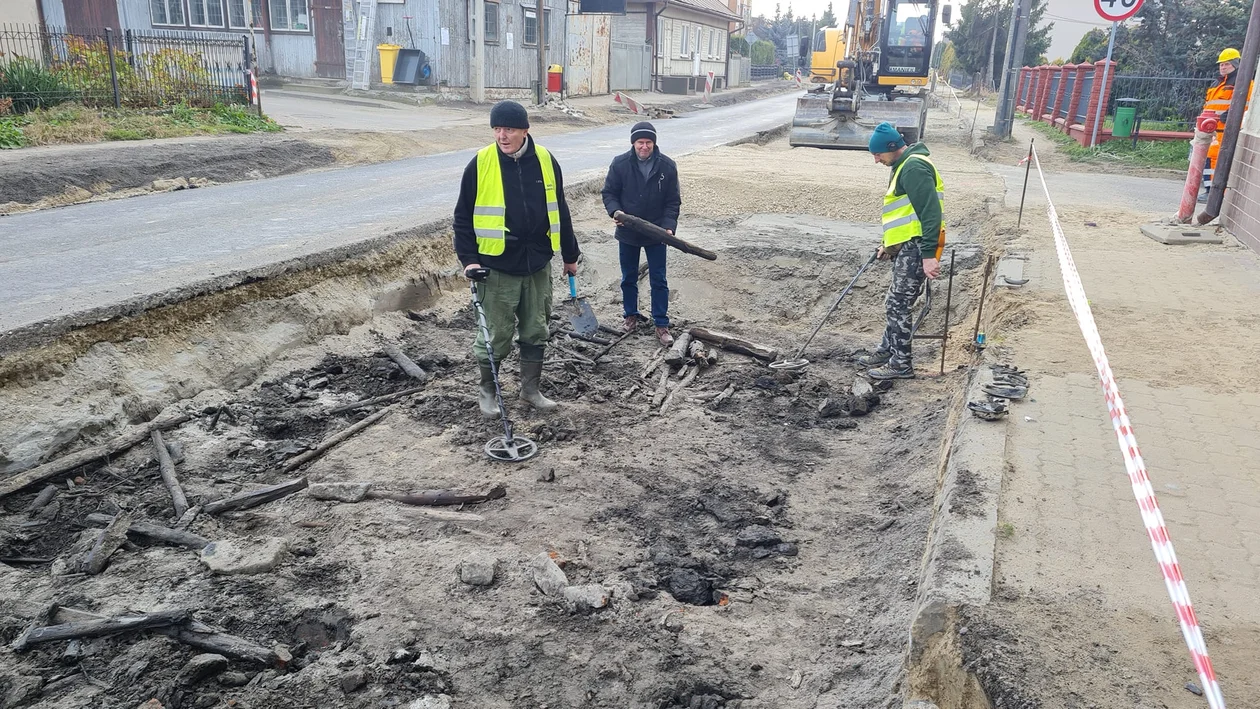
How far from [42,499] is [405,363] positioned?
281 cm

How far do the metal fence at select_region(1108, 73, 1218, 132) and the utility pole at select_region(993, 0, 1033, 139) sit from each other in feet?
7.87

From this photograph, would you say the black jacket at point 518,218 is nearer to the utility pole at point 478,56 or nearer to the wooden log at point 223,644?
the wooden log at point 223,644

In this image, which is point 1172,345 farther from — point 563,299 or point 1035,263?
point 563,299

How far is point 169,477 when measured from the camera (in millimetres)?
4957

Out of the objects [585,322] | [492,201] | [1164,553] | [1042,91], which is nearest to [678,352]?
[585,322]

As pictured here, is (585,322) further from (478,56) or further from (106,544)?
(478,56)

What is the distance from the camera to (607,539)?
4.60 meters

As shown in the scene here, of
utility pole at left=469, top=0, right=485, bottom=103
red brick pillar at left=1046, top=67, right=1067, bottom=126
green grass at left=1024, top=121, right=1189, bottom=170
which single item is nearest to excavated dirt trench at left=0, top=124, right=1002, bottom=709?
green grass at left=1024, top=121, right=1189, bottom=170

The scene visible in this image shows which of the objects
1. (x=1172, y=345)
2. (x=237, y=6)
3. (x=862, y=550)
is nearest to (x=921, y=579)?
(x=862, y=550)

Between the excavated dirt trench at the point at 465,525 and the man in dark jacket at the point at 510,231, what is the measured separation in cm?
73

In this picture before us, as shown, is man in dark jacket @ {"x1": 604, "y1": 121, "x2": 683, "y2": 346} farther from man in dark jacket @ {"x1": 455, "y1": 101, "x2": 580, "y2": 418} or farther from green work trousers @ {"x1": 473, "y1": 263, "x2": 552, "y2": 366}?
green work trousers @ {"x1": 473, "y1": 263, "x2": 552, "y2": 366}

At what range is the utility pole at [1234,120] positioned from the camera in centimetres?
1022

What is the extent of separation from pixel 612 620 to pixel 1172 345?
16.3ft

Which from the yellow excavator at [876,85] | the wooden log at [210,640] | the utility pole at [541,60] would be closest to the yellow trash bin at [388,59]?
the utility pole at [541,60]
